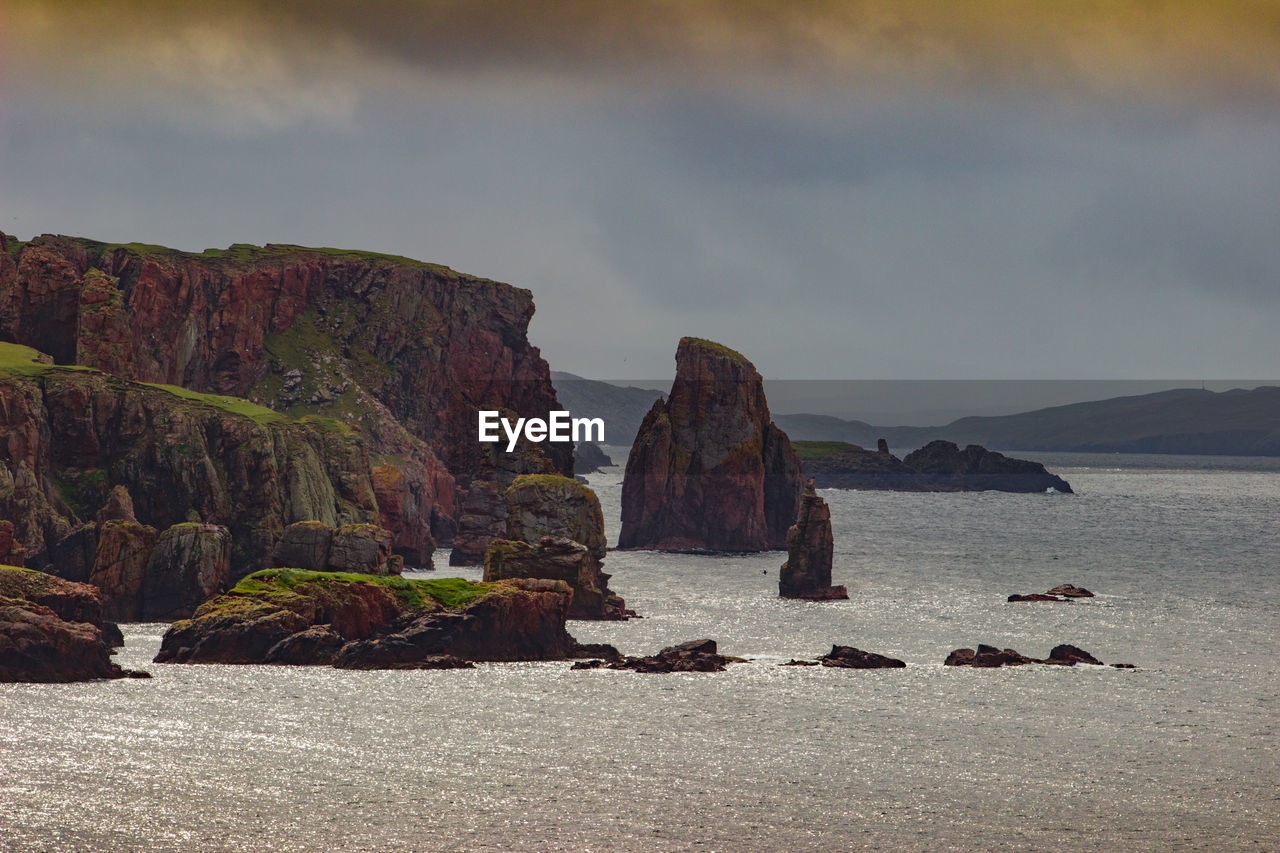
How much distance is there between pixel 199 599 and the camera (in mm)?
91625

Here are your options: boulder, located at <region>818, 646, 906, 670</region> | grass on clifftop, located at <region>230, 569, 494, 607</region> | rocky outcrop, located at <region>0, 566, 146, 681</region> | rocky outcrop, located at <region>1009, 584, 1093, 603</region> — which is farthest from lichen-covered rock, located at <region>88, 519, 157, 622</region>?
rocky outcrop, located at <region>1009, 584, 1093, 603</region>

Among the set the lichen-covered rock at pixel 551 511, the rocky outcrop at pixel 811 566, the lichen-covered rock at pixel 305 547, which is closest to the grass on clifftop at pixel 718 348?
the rocky outcrop at pixel 811 566

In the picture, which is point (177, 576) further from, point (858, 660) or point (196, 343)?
point (196, 343)

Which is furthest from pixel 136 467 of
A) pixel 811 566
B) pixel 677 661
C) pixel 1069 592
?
pixel 1069 592

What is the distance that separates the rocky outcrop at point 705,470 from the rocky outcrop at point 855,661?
4012 inches

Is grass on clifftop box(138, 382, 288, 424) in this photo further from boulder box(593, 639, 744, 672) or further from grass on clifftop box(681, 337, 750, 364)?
grass on clifftop box(681, 337, 750, 364)

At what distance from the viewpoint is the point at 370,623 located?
261 ft

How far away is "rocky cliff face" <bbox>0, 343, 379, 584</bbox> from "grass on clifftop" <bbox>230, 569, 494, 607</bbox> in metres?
17.1

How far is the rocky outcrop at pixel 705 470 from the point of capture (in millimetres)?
191000

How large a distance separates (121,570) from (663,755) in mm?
50749

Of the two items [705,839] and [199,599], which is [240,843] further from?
[199,599]

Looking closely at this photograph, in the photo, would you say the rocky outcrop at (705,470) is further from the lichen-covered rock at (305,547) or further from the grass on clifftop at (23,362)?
the lichen-covered rock at (305,547)

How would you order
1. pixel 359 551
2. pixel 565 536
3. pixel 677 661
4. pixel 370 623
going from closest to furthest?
pixel 370 623
pixel 677 661
pixel 359 551
pixel 565 536

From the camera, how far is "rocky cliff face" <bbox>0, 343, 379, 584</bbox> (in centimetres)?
10206
